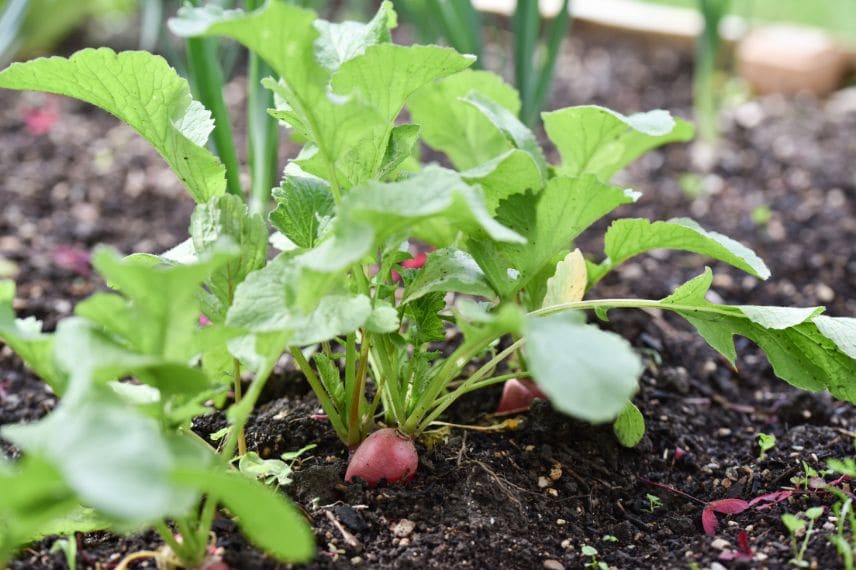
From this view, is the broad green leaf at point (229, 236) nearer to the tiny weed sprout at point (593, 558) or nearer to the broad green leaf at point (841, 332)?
the tiny weed sprout at point (593, 558)

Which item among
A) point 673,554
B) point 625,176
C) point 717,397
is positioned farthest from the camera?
point 625,176

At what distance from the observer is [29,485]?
695mm

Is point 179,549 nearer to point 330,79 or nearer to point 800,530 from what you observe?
point 330,79

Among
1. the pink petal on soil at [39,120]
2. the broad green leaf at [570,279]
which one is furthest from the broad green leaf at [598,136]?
the pink petal on soil at [39,120]

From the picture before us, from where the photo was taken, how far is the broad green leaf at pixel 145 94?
1.07m

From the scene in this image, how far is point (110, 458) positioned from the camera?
656mm

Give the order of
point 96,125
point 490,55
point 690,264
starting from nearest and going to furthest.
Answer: point 690,264, point 96,125, point 490,55

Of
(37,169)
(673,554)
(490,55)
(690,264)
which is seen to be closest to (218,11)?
(673,554)

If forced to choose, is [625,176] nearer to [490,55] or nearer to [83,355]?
[490,55]

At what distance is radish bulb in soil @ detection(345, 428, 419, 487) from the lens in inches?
44.3

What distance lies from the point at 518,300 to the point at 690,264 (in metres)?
0.84

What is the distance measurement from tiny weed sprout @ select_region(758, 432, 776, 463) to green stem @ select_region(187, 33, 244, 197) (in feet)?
2.90

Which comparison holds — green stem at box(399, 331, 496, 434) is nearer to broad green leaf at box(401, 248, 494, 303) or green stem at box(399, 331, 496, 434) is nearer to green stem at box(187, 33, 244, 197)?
broad green leaf at box(401, 248, 494, 303)

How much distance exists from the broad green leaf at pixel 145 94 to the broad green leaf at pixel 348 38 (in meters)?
0.17
